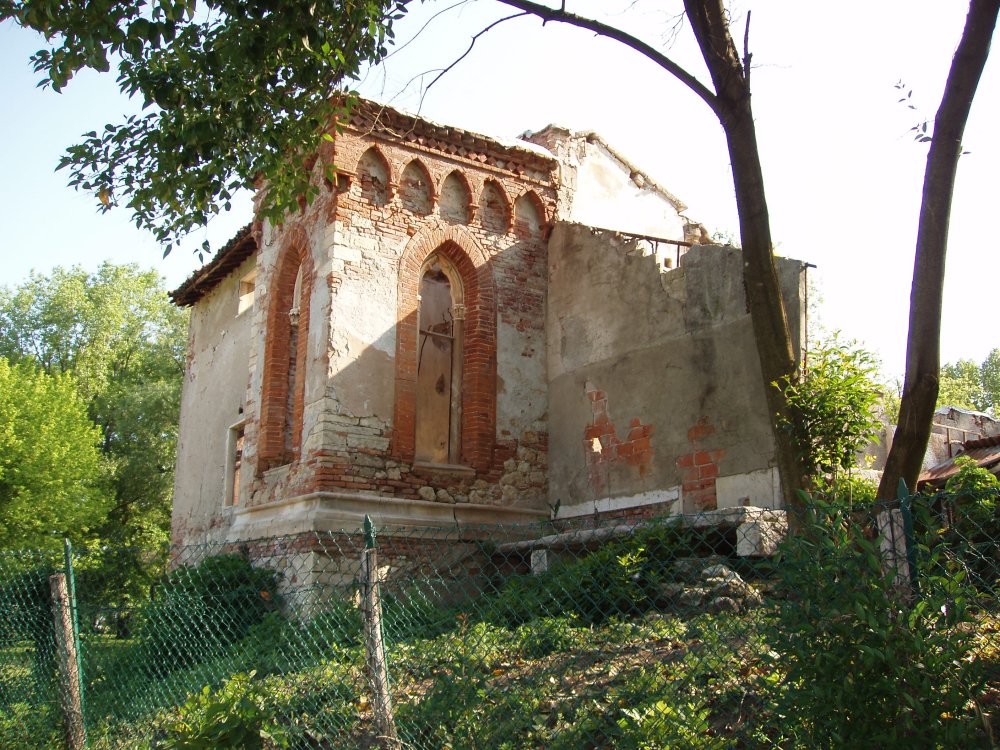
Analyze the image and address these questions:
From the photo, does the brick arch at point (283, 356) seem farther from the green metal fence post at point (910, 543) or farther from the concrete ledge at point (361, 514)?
the green metal fence post at point (910, 543)

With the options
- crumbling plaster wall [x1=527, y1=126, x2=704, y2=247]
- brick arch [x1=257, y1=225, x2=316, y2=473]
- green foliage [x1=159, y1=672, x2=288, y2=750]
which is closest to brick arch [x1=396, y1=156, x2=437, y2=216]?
brick arch [x1=257, y1=225, x2=316, y2=473]

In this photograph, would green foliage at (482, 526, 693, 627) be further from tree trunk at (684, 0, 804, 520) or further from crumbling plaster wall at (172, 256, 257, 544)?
crumbling plaster wall at (172, 256, 257, 544)

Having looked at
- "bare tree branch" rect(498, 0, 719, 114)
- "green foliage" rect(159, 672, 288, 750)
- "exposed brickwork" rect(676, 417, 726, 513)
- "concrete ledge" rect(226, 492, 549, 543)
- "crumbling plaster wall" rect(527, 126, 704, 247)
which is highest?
"crumbling plaster wall" rect(527, 126, 704, 247)

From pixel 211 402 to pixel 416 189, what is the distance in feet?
23.6

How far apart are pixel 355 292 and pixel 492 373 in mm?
2172

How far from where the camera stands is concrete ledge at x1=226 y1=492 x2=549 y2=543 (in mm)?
11281

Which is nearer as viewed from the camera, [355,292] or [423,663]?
[423,663]

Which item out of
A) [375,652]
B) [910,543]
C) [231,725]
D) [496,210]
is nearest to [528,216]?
[496,210]

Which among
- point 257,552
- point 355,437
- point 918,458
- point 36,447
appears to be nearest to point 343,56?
point 355,437

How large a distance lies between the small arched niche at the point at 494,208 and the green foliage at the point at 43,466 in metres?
14.7

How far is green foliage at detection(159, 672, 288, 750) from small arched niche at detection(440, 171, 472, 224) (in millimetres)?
8187

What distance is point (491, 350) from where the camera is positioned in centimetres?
1294

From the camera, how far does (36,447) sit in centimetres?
2381

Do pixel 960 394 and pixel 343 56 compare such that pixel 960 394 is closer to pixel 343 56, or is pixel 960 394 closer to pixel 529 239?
pixel 529 239
